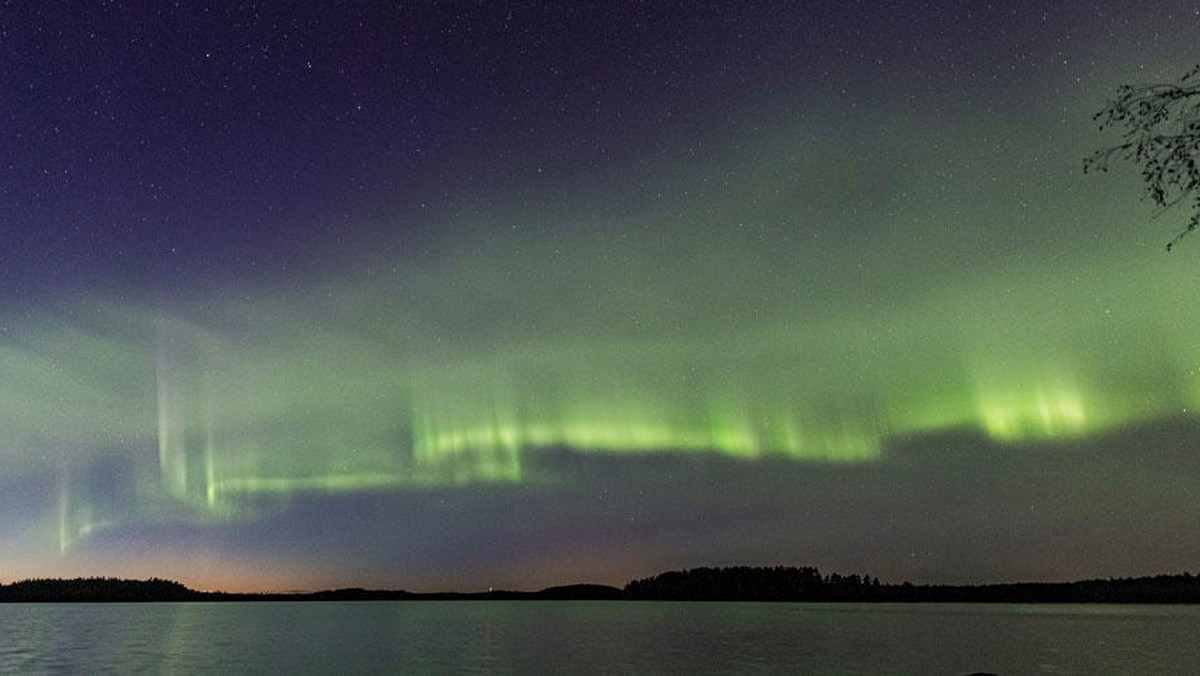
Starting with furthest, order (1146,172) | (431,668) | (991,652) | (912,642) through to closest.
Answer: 1. (912,642)
2. (991,652)
3. (431,668)
4. (1146,172)

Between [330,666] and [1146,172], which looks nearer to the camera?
[1146,172]

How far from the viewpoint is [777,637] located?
338 feet

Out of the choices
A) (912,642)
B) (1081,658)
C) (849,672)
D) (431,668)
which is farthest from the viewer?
(912,642)

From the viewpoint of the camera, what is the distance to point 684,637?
105 m

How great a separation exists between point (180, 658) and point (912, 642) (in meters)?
71.9

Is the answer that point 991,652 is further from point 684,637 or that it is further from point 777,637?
point 684,637

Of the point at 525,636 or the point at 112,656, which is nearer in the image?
the point at 112,656

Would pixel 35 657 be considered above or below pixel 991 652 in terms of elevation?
above

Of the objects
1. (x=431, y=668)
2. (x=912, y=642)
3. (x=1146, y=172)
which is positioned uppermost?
(x=1146, y=172)

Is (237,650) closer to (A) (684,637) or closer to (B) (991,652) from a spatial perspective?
(A) (684,637)

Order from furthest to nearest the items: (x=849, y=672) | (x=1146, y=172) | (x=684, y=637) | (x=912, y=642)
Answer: (x=684, y=637) → (x=912, y=642) → (x=849, y=672) → (x=1146, y=172)

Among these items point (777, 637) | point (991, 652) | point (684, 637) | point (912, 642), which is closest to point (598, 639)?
point (684, 637)

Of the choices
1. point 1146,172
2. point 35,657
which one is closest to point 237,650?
point 35,657

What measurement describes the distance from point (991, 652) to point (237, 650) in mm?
69982
